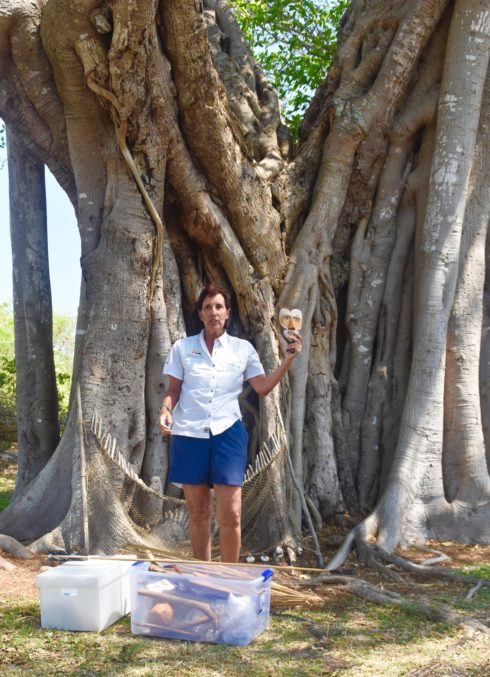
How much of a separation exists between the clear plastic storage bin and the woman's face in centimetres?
126

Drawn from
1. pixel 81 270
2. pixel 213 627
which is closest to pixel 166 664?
pixel 213 627

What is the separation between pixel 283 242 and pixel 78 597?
3.51 meters

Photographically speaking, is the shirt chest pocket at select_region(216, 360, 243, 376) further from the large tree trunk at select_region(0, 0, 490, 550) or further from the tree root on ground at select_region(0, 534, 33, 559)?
the tree root on ground at select_region(0, 534, 33, 559)

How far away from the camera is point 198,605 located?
334cm

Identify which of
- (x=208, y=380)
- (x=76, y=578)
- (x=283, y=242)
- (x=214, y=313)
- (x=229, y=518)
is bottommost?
(x=76, y=578)

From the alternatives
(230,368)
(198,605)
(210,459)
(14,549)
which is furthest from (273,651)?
(14,549)

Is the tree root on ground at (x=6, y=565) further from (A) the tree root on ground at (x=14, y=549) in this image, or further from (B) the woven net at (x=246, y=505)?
(B) the woven net at (x=246, y=505)

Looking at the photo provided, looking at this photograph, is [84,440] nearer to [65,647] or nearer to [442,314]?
[65,647]

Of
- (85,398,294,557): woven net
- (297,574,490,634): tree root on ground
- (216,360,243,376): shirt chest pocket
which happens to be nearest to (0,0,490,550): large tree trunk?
(85,398,294,557): woven net

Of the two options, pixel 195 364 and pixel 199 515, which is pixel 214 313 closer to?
pixel 195 364

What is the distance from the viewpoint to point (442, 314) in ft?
19.9

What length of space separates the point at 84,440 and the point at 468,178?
3.64 m

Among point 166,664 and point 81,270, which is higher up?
point 81,270

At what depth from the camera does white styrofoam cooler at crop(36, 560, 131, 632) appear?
3.46 metres
